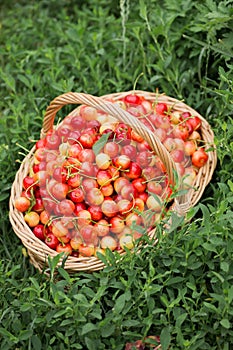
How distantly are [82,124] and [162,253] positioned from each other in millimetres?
734

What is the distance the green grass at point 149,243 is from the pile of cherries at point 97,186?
0.13 meters

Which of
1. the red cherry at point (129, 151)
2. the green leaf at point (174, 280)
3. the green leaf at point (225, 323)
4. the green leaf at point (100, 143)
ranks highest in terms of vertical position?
the green leaf at point (100, 143)

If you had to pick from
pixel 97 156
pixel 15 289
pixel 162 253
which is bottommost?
pixel 15 289

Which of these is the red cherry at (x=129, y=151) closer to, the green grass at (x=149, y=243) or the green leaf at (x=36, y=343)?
the green grass at (x=149, y=243)

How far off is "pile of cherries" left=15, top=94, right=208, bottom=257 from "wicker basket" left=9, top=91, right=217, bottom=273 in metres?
0.04

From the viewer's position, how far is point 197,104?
3012 mm

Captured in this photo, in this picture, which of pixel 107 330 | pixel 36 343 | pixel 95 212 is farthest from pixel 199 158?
pixel 36 343

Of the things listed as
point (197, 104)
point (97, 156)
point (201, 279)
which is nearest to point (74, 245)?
point (97, 156)

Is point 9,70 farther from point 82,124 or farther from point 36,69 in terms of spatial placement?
point 82,124

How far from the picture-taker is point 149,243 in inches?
89.9

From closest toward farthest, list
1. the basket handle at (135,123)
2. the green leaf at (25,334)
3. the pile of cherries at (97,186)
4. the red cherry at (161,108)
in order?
the green leaf at (25,334), the basket handle at (135,123), the pile of cherries at (97,186), the red cherry at (161,108)

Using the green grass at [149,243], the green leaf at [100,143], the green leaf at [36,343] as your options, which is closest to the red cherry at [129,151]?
the green leaf at [100,143]

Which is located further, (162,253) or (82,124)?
(82,124)

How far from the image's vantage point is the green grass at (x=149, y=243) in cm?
212
